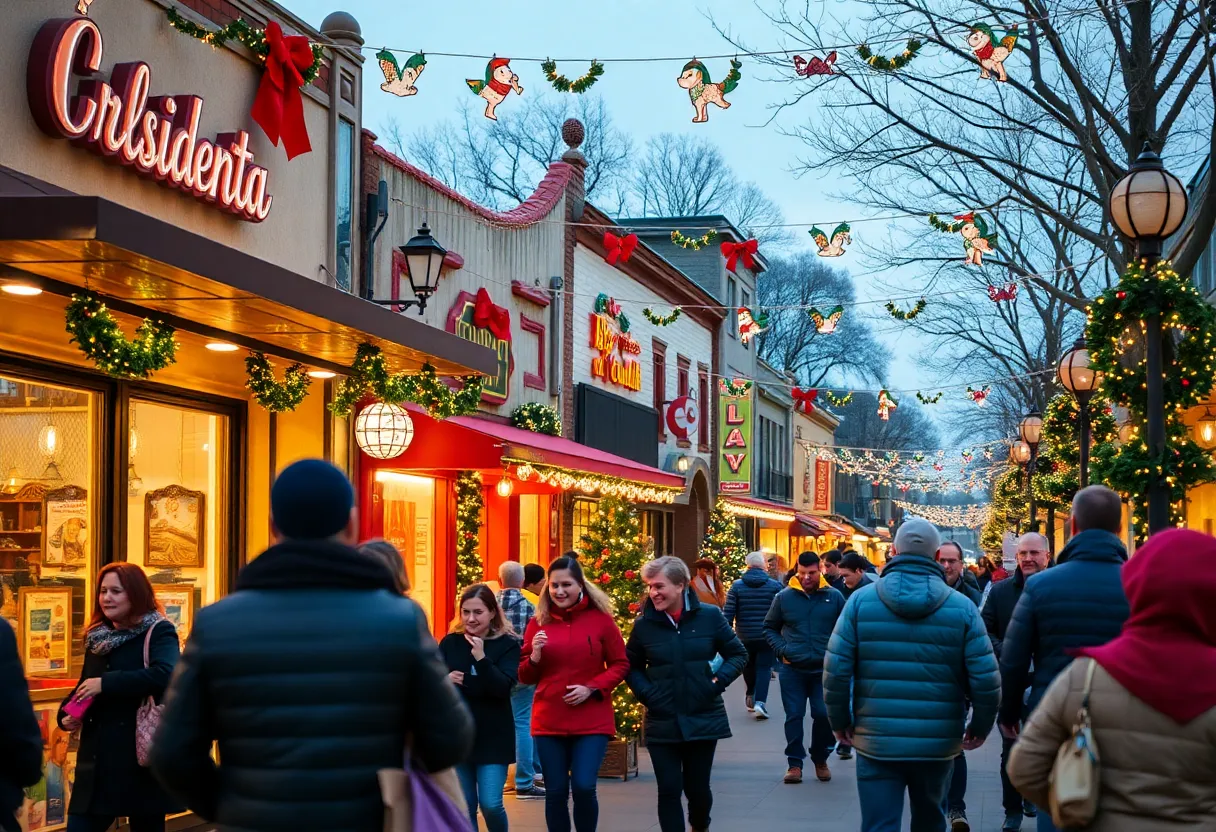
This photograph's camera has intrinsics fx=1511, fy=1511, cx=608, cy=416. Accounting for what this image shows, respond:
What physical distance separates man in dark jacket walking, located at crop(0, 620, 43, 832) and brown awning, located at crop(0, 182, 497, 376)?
113 inches

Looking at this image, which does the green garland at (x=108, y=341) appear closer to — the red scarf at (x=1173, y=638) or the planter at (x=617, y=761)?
the planter at (x=617, y=761)

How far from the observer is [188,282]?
8.46m

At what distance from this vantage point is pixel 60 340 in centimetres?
976

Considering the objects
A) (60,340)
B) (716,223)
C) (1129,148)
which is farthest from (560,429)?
(716,223)

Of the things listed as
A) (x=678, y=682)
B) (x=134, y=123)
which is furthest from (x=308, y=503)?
(x=134, y=123)

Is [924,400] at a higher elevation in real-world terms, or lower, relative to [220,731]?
higher

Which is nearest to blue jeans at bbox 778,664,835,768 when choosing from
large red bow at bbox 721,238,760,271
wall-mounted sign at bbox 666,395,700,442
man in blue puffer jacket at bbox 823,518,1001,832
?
man in blue puffer jacket at bbox 823,518,1001,832

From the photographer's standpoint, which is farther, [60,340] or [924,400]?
[924,400]

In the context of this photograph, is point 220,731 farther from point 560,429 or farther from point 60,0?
point 560,429

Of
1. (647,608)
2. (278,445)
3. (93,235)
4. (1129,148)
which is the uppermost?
(1129,148)

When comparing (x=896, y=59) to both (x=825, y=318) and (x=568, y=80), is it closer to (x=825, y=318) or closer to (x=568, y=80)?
(x=568, y=80)

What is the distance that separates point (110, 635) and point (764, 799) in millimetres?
6259

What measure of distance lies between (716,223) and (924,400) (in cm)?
863

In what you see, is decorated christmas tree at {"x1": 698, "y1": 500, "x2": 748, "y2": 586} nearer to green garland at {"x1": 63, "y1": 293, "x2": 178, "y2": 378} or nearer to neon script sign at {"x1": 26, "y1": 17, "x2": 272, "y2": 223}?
neon script sign at {"x1": 26, "y1": 17, "x2": 272, "y2": 223}
